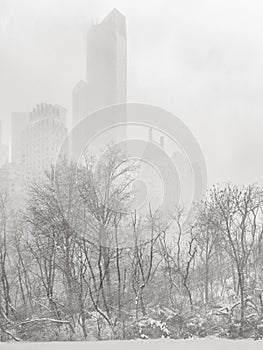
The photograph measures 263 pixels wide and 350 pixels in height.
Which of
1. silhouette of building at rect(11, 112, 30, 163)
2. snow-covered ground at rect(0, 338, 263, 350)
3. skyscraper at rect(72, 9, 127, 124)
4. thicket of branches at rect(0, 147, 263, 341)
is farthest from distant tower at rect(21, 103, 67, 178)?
snow-covered ground at rect(0, 338, 263, 350)

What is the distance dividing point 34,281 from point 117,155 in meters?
2.39

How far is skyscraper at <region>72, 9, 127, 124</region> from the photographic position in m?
6.36

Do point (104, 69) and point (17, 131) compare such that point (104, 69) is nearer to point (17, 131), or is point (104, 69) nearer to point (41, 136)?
point (41, 136)

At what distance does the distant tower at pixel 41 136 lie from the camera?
682 centimetres

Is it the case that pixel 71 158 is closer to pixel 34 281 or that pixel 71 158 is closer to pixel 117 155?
pixel 117 155

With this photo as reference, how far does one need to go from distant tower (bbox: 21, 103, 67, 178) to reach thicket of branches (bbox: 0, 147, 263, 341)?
586 mm

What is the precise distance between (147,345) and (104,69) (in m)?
4.11

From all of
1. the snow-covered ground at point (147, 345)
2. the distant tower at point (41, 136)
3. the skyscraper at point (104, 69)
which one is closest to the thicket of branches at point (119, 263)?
the snow-covered ground at point (147, 345)

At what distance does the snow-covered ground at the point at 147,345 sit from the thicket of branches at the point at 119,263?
474 mm

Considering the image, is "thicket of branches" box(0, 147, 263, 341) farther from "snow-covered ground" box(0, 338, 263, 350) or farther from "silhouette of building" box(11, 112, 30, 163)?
"silhouette of building" box(11, 112, 30, 163)

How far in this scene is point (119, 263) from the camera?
20.3ft

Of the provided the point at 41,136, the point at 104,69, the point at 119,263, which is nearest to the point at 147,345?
the point at 119,263

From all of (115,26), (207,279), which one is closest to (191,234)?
(207,279)

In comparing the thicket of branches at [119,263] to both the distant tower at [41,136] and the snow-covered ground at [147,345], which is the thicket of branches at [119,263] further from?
the distant tower at [41,136]
